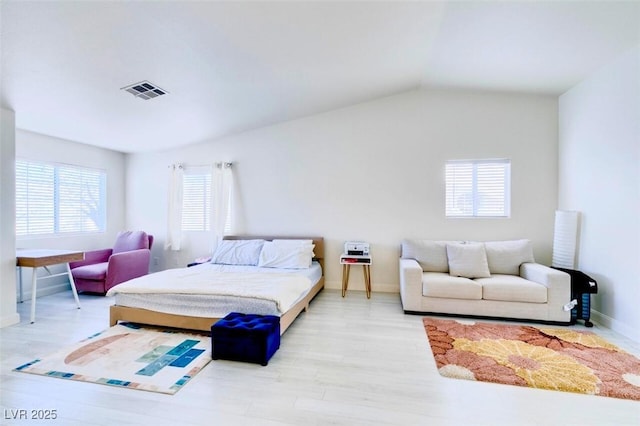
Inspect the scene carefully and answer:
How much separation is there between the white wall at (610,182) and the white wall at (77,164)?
24.3 feet

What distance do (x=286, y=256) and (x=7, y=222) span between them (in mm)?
3247

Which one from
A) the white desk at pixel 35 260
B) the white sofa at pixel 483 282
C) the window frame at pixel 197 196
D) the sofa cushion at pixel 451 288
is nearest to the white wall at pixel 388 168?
the window frame at pixel 197 196

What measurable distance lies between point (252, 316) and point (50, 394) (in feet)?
4.76

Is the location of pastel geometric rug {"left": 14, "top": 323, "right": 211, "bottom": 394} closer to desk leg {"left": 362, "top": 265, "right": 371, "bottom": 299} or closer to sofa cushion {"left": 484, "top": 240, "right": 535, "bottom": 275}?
desk leg {"left": 362, "top": 265, "right": 371, "bottom": 299}

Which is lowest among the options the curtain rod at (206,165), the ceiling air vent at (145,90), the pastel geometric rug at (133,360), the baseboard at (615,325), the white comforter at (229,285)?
the pastel geometric rug at (133,360)

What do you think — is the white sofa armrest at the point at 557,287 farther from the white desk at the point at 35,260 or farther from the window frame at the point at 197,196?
the white desk at the point at 35,260

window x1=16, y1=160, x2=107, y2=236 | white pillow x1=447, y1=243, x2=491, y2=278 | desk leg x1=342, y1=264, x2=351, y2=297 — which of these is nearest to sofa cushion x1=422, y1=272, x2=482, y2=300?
white pillow x1=447, y1=243, x2=491, y2=278

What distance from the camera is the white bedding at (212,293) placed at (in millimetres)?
2828

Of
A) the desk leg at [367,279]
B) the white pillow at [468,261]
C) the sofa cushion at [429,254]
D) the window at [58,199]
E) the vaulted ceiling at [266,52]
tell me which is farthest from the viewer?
the desk leg at [367,279]

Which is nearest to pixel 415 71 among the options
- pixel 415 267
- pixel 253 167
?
pixel 415 267

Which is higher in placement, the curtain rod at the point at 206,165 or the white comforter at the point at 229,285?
the curtain rod at the point at 206,165

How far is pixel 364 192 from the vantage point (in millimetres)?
4730

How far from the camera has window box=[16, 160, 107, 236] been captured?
420 cm

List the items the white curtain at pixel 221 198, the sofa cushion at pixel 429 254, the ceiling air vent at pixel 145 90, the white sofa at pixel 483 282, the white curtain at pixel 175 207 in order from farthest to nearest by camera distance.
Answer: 1. the white curtain at pixel 175 207
2. the white curtain at pixel 221 198
3. the sofa cushion at pixel 429 254
4. the white sofa at pixel 483 282
5. the ceiling air vent at pixel 145 90
